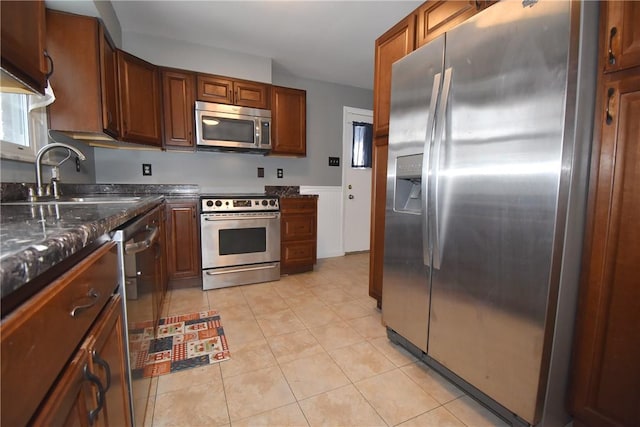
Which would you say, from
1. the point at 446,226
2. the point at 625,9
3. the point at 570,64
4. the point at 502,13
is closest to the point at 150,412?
the point at 446,226

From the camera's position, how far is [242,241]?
2.92m

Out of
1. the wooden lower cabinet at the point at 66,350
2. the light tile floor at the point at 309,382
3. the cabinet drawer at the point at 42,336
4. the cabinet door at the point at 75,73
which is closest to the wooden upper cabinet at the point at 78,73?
the cabinet door at the point at 75,73

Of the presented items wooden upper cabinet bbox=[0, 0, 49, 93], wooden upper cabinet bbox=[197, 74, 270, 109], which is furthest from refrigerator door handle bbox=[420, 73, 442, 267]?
wooden upper cabinet bbox=[197, 74, 270, 109]

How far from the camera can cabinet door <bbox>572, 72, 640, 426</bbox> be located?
0.98 m

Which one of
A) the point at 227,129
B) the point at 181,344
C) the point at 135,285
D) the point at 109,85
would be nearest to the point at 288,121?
the point at 227,129

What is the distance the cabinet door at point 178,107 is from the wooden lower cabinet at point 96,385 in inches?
91.8

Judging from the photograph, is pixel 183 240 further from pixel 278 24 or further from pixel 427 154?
pixel 427 154

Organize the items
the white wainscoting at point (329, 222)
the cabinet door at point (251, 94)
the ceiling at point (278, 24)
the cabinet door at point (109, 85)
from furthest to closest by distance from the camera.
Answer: the white wainscoting at point (329, 222) < the cabinet door at point (251, 94) < the ceiling at point (278, 24) < the cabinet door at point (109, 85)

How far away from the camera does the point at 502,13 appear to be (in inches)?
45.1

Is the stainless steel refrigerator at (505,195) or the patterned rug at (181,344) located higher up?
the stainless steel refrigerator at (505,195)

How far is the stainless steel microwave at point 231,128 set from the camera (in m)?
2.87

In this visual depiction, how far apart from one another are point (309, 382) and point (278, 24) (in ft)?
9.44

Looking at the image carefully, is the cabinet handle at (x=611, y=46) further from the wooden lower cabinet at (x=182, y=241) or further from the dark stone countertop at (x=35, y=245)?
the wooden lower cabinet at (x=182, y=241)

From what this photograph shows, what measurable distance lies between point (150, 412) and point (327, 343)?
1.02 m
